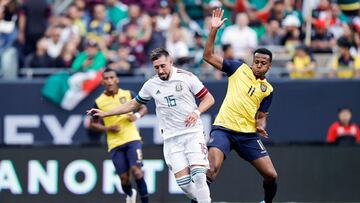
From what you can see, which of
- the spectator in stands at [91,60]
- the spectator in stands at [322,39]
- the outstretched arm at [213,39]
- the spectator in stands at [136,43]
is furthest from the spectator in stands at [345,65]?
the outstretched arm at [213,39]

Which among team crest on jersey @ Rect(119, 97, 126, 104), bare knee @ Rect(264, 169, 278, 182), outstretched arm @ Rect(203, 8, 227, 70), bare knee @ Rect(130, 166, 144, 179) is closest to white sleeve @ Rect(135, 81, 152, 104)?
outstretched arm @ Rect(203, 8, 227, 70)

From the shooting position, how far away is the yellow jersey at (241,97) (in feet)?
53.7

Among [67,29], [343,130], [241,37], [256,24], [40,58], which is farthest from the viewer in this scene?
[256,24]

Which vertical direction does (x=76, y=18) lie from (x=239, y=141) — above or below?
above

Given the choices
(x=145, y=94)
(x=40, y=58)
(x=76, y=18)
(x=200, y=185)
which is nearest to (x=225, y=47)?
(x=76, y=18)

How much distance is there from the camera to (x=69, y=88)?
23.9 meters

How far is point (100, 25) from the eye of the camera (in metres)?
24.7

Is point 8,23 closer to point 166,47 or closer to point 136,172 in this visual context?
point 166,47

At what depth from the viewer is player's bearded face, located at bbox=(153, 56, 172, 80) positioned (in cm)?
1567

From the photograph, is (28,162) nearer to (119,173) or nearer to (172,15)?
(119,173)

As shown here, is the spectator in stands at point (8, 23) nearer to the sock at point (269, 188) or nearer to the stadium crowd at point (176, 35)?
the stadium crowd at point (176, 35)

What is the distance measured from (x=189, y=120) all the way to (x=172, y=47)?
844 centimetres

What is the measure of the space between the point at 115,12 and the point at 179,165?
988cm

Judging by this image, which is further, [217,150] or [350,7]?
[350,7]
